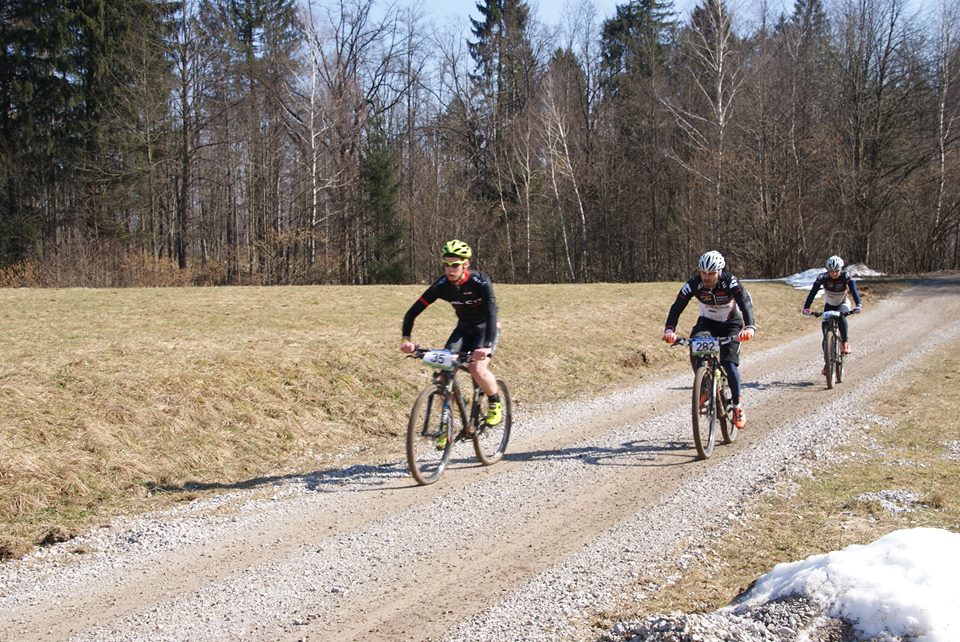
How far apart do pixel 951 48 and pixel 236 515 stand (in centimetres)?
4705

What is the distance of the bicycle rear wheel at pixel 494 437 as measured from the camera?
8.37 m

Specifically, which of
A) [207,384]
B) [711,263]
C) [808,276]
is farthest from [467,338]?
[808,276]

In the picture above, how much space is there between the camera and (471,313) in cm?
827

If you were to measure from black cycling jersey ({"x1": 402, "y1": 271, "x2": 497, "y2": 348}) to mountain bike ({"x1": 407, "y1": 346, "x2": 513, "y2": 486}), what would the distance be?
0.42 meters

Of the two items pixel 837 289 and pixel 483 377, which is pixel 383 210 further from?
pixel 483 377

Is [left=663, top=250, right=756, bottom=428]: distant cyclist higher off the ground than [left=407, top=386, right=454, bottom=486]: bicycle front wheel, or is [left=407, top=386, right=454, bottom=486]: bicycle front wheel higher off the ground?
[left=663, top=250, right=756, bottom=428]: distant cyclist

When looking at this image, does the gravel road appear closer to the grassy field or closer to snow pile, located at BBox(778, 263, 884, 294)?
the grassy field

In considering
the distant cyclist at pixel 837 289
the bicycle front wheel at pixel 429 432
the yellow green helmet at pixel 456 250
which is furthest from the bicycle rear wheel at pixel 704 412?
the distant cyclist at pixel 837 289

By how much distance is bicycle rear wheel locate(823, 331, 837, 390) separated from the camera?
43.5 ft

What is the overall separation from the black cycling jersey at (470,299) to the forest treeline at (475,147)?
77.2ft

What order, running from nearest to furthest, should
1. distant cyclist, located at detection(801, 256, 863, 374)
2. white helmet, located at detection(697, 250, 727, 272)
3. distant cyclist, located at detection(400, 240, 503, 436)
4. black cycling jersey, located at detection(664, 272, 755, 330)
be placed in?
distant cyclist, located at detection(400, 240, 503, 436) < white helmet, located at detection(697, 250, 727, 272) < black cycling jersey, located at detection(664, 272, 755, 330) < distant cyclist, located at detection(801, 256, 863, 374)

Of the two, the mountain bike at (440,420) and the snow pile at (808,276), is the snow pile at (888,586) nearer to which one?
the mountain bike at (440,420)

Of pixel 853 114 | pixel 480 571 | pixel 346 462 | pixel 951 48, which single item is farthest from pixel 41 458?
pixel 951 48

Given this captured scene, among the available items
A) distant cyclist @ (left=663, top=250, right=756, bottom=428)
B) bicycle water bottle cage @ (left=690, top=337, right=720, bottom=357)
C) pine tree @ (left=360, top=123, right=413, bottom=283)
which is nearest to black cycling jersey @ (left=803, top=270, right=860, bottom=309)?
distant cyclist @ (left=663, top=250, right=756, bottom=428)
